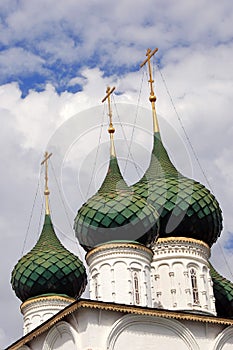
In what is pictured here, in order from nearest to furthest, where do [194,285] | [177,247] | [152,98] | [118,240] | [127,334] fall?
[127,334] < [118,240] < [194,285] < [177,247] < [152,98]

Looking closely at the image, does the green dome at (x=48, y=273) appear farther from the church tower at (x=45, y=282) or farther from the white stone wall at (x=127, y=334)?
the white stone wall at (x=127, y=334)

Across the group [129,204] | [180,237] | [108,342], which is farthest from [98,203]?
[108,342]

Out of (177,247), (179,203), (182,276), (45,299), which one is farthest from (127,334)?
(179,203)

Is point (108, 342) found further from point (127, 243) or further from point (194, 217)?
point (194, 217)

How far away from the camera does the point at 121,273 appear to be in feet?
63.1

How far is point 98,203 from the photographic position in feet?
66.2

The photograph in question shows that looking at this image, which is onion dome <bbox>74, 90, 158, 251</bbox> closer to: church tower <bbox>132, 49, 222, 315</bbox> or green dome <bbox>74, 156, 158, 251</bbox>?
green dome <bbox>74, 156, 158, 251</bbox>

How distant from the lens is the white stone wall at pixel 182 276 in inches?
813

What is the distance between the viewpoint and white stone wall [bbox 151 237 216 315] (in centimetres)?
2064

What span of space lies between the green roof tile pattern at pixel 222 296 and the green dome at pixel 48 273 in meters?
3.02

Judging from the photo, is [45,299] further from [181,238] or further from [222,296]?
[222,296]

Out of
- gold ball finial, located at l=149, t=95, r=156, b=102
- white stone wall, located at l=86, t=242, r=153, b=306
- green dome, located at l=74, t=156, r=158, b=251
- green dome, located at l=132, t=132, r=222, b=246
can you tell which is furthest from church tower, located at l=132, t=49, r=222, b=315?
gold ball finial, located at l=149, t=95, r=156, b=102

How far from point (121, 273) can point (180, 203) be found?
303 centimetres

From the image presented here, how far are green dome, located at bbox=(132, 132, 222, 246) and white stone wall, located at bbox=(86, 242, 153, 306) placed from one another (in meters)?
1.88
